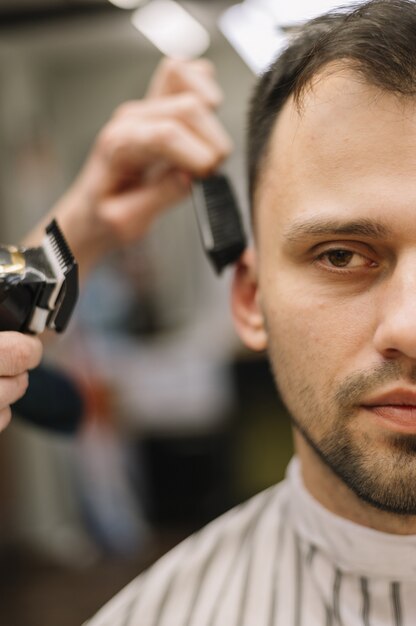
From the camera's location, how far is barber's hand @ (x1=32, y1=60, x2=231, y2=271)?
155 cm

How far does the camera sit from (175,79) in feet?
5.53

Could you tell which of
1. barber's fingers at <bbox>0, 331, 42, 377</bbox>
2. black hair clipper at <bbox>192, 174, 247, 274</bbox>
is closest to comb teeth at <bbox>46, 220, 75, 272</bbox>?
barber's fingers at <bbox>0, 331, 42, 377</bbox>

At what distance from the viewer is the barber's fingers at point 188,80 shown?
1659mm

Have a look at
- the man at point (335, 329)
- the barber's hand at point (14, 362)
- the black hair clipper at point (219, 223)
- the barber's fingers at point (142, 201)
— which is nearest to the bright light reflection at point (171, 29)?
the barber's fingers at point (142, 201)

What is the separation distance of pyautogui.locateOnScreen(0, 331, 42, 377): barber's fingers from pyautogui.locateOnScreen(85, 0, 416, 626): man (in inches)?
16.9

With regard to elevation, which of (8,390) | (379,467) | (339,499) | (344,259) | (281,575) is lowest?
(281,575)

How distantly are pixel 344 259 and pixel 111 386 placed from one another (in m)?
3.80

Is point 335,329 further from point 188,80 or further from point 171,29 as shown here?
point 171,29

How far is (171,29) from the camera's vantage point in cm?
466

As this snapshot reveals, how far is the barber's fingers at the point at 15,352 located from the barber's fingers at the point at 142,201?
589mm

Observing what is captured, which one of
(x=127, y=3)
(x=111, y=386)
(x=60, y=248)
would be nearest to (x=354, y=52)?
(x=60, y=248)

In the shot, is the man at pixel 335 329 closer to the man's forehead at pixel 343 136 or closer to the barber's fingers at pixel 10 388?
the man's forehead at pixel 343 136

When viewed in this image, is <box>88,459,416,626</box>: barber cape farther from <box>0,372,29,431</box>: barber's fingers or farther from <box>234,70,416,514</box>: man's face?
<box>0,372,29,431</box>: barber's fingers

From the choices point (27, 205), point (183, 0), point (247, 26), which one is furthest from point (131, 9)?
Result: point (27, 205)
